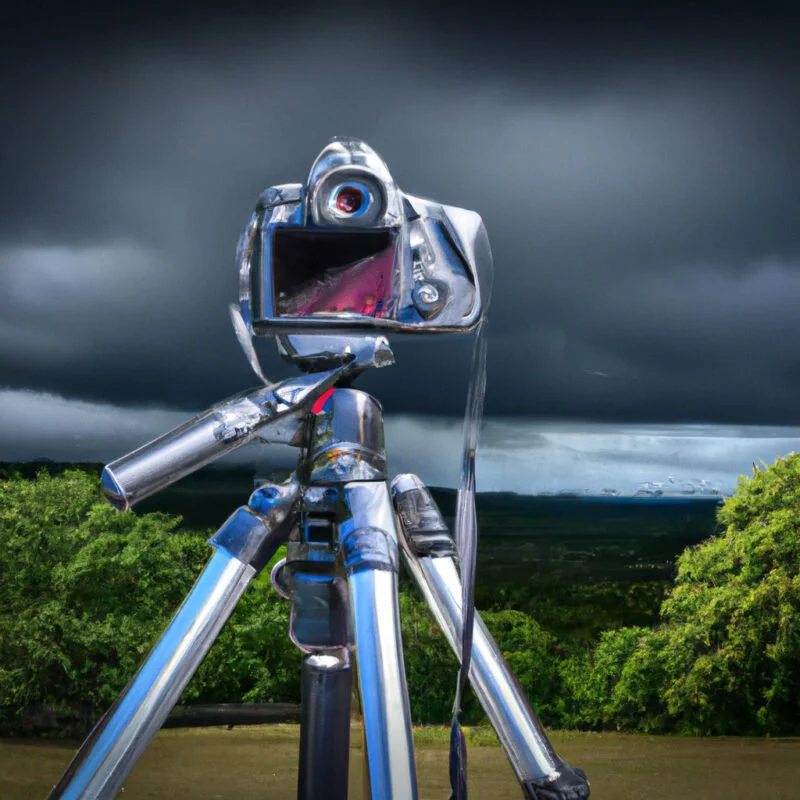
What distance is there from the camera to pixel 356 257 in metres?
1.31

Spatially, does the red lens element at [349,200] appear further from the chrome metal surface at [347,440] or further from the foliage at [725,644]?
the foliage at [725,644]

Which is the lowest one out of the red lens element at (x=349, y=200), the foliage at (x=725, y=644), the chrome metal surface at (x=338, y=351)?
the foliage at (x=725, y=644)

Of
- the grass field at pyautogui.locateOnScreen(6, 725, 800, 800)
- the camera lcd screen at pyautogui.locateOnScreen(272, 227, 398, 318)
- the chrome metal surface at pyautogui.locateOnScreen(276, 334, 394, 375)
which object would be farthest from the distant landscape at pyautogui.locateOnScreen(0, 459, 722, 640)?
the camera lcd screen at pyautogui.locateOnScreen(272, 227, 398, 318)

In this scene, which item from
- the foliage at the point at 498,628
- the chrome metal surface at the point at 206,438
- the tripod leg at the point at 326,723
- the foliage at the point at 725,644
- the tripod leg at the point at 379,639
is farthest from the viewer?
the foliage at the point at 725,644

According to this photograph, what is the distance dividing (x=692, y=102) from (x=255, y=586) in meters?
1.75

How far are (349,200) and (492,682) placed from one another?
0.66m

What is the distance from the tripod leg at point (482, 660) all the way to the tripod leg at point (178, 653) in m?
0.17

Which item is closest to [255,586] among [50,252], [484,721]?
[484,721]

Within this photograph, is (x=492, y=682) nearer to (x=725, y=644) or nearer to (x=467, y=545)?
(x=467, y=545)

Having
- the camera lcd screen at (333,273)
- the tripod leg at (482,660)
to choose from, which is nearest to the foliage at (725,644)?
the tripod leg at (482,660)

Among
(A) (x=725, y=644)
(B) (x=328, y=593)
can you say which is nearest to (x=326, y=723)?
(B) (x=328, y=593)

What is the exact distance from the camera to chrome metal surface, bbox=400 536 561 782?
1.28m

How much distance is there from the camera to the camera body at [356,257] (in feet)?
4.12

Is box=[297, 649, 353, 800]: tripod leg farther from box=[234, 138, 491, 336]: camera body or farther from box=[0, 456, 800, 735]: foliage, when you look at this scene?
box=[0, 456, 800, 735]: foliage
